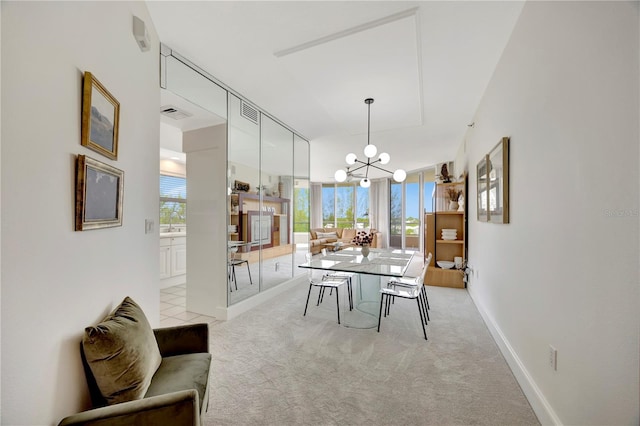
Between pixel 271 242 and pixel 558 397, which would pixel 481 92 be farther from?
pixel 271 242

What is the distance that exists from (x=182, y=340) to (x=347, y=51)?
2540mm

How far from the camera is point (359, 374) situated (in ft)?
6.73

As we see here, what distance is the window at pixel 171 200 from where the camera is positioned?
540 cm

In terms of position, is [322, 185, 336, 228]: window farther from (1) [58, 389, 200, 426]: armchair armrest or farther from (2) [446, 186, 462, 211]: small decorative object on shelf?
(1) [58, 389, 200, 426]: armchair armrest

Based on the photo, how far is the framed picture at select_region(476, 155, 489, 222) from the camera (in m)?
2.91

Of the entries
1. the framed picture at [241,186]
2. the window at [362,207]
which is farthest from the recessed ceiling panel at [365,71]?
the window at [362,207]

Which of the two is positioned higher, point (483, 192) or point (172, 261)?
point (483, 192)

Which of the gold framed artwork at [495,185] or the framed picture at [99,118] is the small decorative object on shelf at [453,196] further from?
the framed picture at [99,118]

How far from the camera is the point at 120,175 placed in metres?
1.53

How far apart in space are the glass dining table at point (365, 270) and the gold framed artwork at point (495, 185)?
39.7 inches

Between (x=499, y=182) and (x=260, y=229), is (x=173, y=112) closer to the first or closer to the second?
(x=260, y=229)

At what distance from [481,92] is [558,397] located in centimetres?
307

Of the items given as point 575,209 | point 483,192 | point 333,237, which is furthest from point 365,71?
point 333,237

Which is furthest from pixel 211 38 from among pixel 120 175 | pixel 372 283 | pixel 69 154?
pixel 372 283
